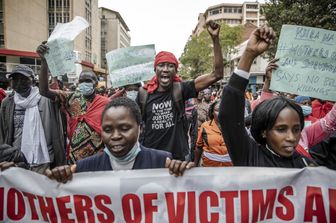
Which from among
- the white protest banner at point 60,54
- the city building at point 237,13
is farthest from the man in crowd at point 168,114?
the city building at point 237,13

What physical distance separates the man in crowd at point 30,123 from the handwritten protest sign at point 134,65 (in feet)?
3.00

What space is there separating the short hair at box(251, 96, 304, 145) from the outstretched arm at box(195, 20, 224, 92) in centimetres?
77

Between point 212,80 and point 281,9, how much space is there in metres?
15.3

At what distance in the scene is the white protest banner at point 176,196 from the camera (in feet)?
6.55

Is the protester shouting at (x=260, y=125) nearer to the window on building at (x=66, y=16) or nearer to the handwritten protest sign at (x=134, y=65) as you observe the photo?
the handwritten protest sign at (x=134, y=65)

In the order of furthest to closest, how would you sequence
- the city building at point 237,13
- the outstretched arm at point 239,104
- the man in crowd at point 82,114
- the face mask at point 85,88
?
the city building at point 237,13, the face mask at point 85,88, the man in crowd at point 82,114, the outstretched arm at point 239,104

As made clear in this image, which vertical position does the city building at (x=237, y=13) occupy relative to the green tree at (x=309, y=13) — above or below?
above

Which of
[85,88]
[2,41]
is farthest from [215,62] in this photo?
[2,41]

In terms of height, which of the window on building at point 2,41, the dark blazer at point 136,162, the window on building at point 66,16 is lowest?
the dark blazer at point 136,162

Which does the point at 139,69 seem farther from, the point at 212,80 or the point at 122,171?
the point at 122,171

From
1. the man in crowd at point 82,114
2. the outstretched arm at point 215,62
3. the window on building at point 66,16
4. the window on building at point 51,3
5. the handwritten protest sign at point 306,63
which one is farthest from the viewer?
the window on building at point 66,16

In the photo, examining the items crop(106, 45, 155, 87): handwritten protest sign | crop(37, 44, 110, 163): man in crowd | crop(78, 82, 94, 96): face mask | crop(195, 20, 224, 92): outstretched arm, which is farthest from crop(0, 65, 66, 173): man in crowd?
crop(195, 20, 224, 92): outstretched arm

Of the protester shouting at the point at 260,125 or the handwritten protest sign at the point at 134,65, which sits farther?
the handwritten protest sign at the point at 134,65

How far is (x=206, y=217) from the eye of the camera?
201 cm
